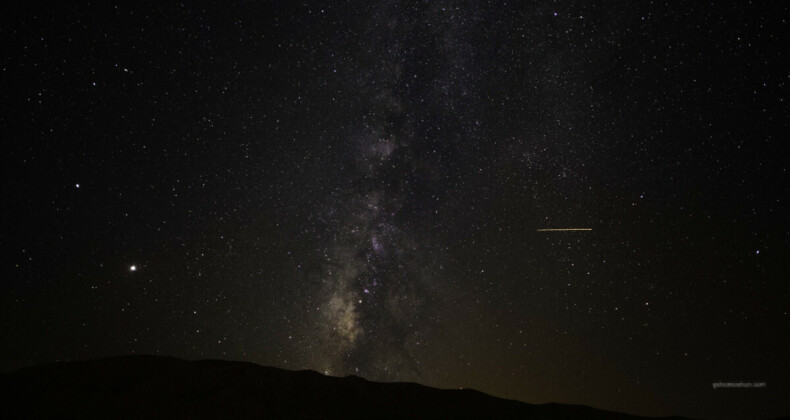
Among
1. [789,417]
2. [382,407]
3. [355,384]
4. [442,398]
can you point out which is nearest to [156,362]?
[355,384]

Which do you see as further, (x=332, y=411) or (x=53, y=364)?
(x=53, y=364)

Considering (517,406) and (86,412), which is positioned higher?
(517,406)

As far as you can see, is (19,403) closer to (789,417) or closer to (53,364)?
(53,364)

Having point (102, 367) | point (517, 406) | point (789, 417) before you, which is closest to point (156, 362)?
point (102, 367)

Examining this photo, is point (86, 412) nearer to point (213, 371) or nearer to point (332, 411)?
point (213, 371)

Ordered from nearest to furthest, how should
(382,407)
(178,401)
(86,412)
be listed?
(86,412), (178,401), (382,407)

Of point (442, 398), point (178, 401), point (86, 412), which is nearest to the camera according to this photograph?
point (86, 412)
